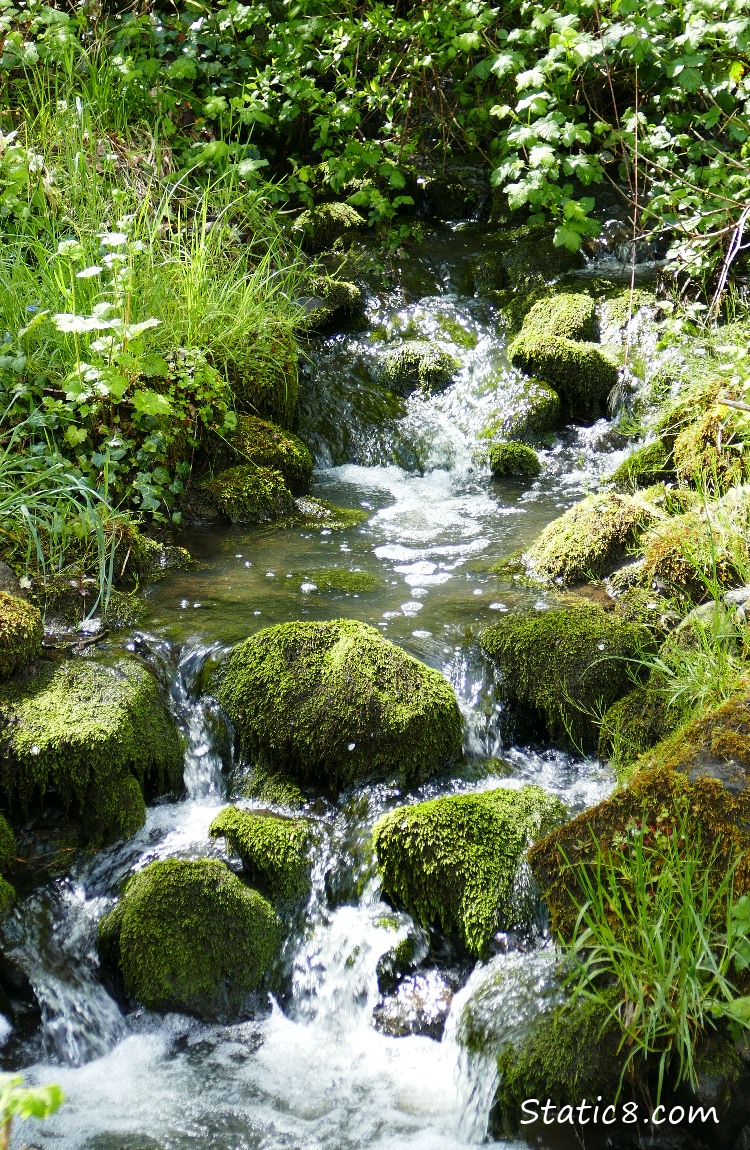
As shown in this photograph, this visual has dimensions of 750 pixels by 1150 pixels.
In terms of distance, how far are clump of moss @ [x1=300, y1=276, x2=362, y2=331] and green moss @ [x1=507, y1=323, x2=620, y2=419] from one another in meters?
1.44

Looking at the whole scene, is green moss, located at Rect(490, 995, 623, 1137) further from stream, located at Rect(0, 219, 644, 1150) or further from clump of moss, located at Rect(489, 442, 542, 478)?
clump of moss, located at Rect(489, 442, 542, 478)

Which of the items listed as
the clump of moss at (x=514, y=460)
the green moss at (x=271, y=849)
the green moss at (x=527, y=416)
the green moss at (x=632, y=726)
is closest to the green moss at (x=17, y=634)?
the green moss at (x=271, y=849)

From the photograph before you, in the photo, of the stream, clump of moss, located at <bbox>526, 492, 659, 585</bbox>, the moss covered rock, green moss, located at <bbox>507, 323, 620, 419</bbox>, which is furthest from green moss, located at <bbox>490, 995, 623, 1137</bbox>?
the moss covered rock

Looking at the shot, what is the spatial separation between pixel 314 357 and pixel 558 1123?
18.2ft

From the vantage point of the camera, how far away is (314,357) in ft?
23.4

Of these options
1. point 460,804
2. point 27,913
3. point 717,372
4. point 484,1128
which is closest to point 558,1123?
point 484,1128

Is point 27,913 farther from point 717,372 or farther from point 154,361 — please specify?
point 717,372

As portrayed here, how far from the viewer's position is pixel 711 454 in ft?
14.9

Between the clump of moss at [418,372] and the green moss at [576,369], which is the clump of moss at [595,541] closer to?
the green moss at [576,369]

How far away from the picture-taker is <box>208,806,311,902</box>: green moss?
3.31 metres

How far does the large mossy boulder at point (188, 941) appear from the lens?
3.03m

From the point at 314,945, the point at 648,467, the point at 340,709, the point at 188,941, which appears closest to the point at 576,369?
the point at 648,467

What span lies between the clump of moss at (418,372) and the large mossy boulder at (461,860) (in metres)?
4.21

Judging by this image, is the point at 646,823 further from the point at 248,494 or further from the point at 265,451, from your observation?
the point at 265,451
